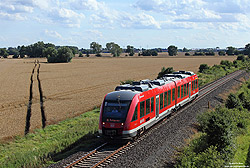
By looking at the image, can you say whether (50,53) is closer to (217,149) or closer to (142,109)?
(142,109)

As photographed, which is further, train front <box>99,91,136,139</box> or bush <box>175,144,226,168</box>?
train front <box>99,91,136,139</box>

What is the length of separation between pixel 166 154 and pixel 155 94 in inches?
191

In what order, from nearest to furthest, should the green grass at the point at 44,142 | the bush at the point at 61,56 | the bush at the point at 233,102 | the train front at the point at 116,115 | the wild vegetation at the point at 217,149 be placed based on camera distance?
the wild vegetation at the point at 217,149 < the green grass at the point at 44,142 < the train front at the point at 116,115 < the bush at the point at 233,102 < the bush at the point at 61,56

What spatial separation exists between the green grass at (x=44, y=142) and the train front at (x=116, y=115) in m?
3.24

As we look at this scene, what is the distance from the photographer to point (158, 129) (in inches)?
761

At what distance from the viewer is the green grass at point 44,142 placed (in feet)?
49.0

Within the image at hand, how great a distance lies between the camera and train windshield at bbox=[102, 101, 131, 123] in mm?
15399

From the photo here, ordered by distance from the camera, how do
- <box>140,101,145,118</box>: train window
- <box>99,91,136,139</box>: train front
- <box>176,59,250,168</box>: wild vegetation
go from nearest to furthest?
<box>176,59,250,168</box>: wild vegetation < <box>99,91,136,139</box>: train front < <box>140,101,145,118</box>: train window

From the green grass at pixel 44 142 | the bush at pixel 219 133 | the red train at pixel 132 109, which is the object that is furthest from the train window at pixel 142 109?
the green grass at pixel 44 142

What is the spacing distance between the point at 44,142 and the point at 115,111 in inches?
275

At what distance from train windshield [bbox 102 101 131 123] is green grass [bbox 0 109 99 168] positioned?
11.3 feet

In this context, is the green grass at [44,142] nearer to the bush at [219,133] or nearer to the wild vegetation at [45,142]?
the wild vegetation at [45,142]

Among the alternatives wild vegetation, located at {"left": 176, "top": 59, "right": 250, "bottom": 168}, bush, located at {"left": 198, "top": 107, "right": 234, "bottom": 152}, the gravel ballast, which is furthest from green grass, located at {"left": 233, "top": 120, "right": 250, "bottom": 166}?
the gravel ballast

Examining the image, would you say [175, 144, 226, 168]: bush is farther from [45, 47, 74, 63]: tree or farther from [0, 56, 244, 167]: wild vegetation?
[45, 47, 74, 63]: tree
